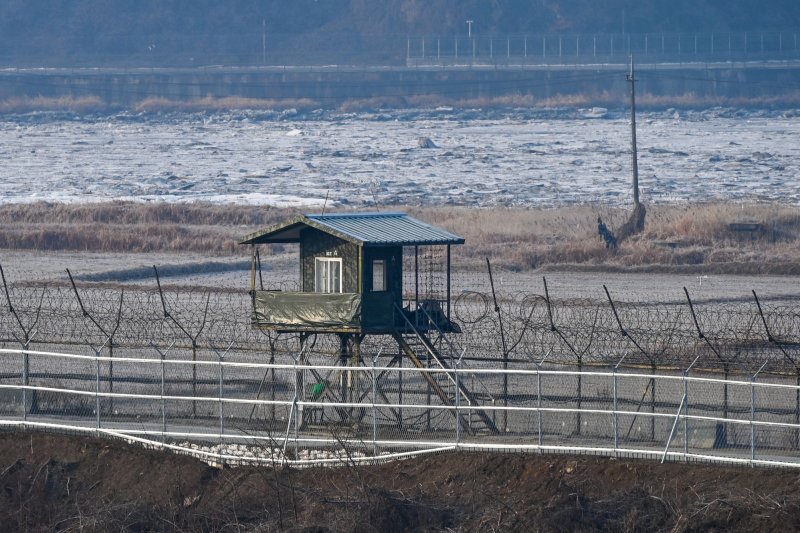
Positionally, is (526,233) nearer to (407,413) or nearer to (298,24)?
(407,413)

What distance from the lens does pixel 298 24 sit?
460 feet

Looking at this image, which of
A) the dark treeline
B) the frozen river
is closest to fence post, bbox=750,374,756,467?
the frozen river

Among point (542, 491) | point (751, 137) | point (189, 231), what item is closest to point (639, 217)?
point (189, 231)

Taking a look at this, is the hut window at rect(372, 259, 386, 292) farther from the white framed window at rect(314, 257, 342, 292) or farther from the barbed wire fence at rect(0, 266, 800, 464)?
the barbed wire fence at rect(0, 266, 800, 464)

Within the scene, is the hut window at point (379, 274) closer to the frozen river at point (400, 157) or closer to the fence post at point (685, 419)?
the fence post at point (685, 419)

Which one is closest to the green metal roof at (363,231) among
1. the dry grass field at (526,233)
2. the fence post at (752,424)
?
the fence post at (752,424)

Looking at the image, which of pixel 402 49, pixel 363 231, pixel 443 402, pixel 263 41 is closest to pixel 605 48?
pixel 402 49

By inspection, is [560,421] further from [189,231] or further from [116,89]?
[116,89]

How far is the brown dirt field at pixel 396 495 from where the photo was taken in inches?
648

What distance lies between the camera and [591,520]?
16.5 meters

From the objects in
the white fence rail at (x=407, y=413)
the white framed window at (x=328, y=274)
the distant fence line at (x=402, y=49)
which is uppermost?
the distant fence line at (x=402, y=49)

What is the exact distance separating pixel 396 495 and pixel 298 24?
413 feet

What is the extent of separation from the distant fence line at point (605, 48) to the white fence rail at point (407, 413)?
106 m

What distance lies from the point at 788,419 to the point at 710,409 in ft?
3.46
